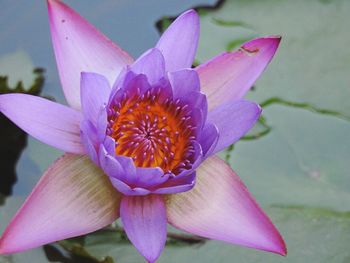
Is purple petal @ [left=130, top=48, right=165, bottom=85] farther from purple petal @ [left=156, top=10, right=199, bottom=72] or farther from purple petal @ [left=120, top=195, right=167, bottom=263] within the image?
purple petal @ [left=120, top=195, right=167, bottom=263]

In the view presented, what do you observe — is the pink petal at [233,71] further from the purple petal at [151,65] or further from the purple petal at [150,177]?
the purple petal at [150,177]

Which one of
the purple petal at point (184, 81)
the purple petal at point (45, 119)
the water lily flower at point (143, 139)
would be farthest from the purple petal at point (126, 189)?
the purple petal at point (184, 81)

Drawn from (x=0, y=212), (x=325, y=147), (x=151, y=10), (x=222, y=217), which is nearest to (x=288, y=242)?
(x=325, y=147)

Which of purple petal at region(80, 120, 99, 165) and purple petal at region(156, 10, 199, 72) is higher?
purple petal at region(156, 10, 199, 72)

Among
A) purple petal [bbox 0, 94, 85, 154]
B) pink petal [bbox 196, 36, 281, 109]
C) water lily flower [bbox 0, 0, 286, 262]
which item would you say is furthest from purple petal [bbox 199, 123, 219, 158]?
purple petal [bbox 0, 94, 85, 154]

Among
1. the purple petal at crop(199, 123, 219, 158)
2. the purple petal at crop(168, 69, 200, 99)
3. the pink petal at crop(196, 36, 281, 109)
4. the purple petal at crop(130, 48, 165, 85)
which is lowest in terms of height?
the purple petal at crop(199, 123, 219, 158)
